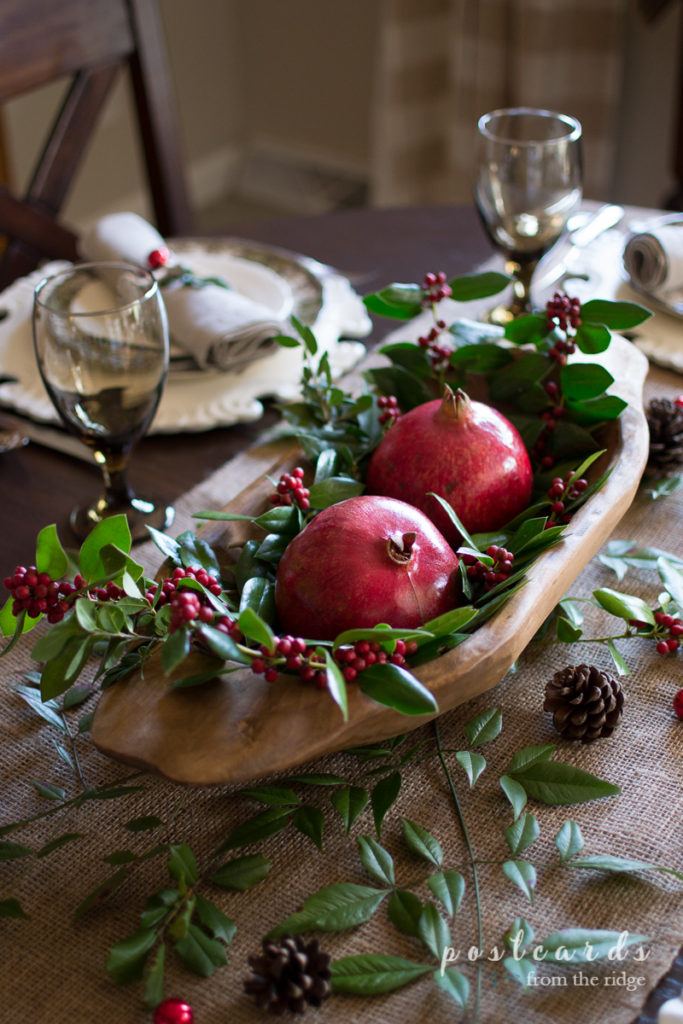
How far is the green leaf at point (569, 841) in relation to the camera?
0.48 meters

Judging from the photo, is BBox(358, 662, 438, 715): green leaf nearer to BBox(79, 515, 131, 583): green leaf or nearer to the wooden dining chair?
BBox(79, 515, 131, 583): green leaf

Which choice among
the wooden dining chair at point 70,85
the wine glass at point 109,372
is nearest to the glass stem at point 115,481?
the wine glass at point 109,372

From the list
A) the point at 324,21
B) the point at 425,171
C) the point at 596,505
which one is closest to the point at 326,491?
the point at 596,505

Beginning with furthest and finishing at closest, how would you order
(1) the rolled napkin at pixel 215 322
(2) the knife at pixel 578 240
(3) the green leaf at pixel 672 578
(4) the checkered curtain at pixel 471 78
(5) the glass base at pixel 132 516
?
(4) the checkered curtain at pixel 471 78 → (2) the knife at pixel 578 240 → (1) the rolled napkin at pixel 215 322 → (5) the glass base at pixel 132 516 → (3) the green leaf at pixel 672 578

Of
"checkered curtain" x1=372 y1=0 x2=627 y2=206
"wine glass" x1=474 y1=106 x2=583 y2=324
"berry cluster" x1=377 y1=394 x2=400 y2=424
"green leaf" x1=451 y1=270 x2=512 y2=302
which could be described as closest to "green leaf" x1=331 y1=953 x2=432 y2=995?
"berry cluster" x1=377 y1=394 x2=400 y2=424

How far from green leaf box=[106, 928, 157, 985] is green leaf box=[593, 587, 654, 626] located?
1.06 ft

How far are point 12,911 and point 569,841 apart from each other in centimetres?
27

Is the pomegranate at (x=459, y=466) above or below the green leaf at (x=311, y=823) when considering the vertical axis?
above

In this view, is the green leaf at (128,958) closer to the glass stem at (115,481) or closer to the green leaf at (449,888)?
the green leaf at (449,888)

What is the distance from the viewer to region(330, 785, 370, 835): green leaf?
1.62ft

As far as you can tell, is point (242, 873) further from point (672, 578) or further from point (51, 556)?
point (672, 578)

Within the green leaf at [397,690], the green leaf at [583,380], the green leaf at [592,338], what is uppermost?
the green leaf at [592,338]

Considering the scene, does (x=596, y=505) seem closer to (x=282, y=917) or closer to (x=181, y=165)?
(x=282, y=917)

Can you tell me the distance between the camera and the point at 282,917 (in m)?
0.46
